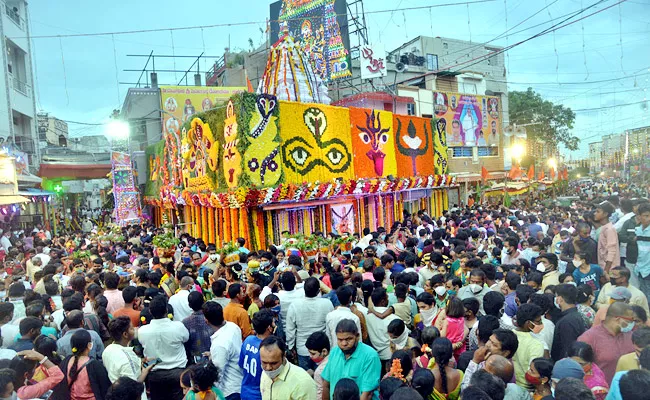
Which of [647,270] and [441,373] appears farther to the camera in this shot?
[647,270]

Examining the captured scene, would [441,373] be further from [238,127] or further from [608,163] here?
[608,163]

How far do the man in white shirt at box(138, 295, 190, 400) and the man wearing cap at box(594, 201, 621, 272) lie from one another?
6029 millimetres

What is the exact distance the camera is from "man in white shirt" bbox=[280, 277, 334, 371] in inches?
200

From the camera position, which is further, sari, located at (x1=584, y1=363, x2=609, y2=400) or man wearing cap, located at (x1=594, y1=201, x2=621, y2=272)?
man wearing cap, located at (x1=594, y1=201, x2=621, y2=272)

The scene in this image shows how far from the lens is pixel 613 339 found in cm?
404

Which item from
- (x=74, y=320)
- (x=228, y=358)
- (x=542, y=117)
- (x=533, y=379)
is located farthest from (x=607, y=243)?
(x=542, y=117)

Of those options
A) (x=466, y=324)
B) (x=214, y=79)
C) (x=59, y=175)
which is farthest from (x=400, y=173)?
(x=214, y=79)

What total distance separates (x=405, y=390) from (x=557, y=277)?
12.5 feet

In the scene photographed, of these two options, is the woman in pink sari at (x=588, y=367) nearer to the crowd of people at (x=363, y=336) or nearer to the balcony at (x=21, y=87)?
the crowd of people at (x=363, y=336)

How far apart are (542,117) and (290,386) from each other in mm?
42501

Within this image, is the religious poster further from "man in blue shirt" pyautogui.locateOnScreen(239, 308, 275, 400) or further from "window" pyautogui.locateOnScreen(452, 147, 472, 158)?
"man in blue shirt" pyautogui.locateOnScreen(239, 308, 275, 400)

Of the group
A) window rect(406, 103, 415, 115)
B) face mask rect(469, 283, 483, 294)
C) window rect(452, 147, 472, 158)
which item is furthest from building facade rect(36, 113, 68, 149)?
face mask rect(469, 283, 483, 294)

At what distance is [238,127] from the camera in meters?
12.8

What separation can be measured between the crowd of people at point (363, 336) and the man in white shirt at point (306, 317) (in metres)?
0.02
